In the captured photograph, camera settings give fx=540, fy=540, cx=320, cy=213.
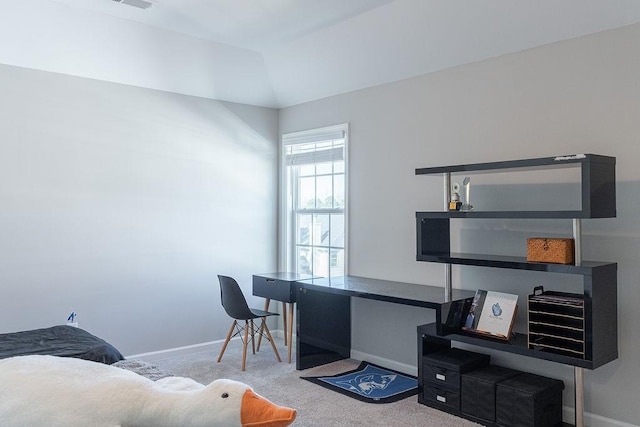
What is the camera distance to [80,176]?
432 centimetres

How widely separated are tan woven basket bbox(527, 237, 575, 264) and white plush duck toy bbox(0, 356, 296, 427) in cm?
219

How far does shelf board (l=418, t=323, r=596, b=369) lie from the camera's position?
288 centimetres

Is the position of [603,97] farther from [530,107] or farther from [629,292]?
[629,292]

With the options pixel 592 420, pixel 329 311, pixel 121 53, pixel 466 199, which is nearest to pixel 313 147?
pixel 329 311

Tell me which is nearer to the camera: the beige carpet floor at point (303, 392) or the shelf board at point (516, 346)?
the shelf board at point (516, 346)

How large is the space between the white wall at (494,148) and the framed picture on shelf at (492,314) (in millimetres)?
229

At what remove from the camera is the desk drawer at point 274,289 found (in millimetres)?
4535

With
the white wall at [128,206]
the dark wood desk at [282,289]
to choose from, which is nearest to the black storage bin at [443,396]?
the dark wood desk at [282,289]

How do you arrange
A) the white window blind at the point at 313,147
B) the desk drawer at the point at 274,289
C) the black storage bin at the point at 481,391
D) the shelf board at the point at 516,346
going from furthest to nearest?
the white window blind at the point at 313,147 < the desk drawer at the point at 274,289 < the black storage bin at the point at 481,391 < the shelf board at the point at 516,346

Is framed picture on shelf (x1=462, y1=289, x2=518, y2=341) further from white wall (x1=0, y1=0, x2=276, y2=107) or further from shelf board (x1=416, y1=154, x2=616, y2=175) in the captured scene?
white wall (x1=0, y1=0, x2=276, y2=107)

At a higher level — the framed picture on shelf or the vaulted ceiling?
the vaulted ceiling

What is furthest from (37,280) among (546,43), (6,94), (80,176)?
(546,43)

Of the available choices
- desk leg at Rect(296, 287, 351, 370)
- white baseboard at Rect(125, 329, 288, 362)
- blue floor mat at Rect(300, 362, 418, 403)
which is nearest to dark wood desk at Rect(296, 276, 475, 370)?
desk leg at Rect(296, 287, 351, 370)

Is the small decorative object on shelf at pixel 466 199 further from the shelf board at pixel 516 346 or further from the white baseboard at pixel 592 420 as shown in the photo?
the white baseboard at pixel 592 420
